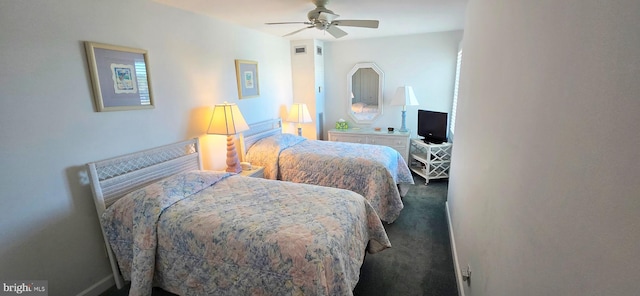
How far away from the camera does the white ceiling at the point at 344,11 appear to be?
250 cm

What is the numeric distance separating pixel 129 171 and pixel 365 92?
149 inches

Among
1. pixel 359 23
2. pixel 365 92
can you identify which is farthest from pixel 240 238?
pixel 365 92

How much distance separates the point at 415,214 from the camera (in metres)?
3.17

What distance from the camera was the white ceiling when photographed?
250 cm

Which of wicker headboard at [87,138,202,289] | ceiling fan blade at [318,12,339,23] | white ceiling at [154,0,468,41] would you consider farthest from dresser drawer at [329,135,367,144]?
wicker headboard at [87,138,202,289]

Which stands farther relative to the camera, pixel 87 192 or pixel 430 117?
pixel 430 117

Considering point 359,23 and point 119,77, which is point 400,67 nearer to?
point 359,23

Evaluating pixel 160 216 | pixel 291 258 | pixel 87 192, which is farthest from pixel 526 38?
pixel 87 192

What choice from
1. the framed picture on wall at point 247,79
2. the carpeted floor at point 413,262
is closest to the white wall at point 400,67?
the framed picture on wall at point 247,79

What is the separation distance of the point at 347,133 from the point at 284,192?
2.66m

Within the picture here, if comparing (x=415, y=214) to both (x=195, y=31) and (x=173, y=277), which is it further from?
(x=195, y=31)

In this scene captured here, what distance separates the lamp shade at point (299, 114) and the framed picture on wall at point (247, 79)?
76 centimetres

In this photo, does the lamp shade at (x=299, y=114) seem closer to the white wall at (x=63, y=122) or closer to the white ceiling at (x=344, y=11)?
the white ceiling at (x=344, y=11)

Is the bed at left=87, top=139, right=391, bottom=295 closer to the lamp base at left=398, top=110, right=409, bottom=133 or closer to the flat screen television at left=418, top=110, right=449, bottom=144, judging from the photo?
the flat screen television at left=418, top=110, right=449, bottom=144
